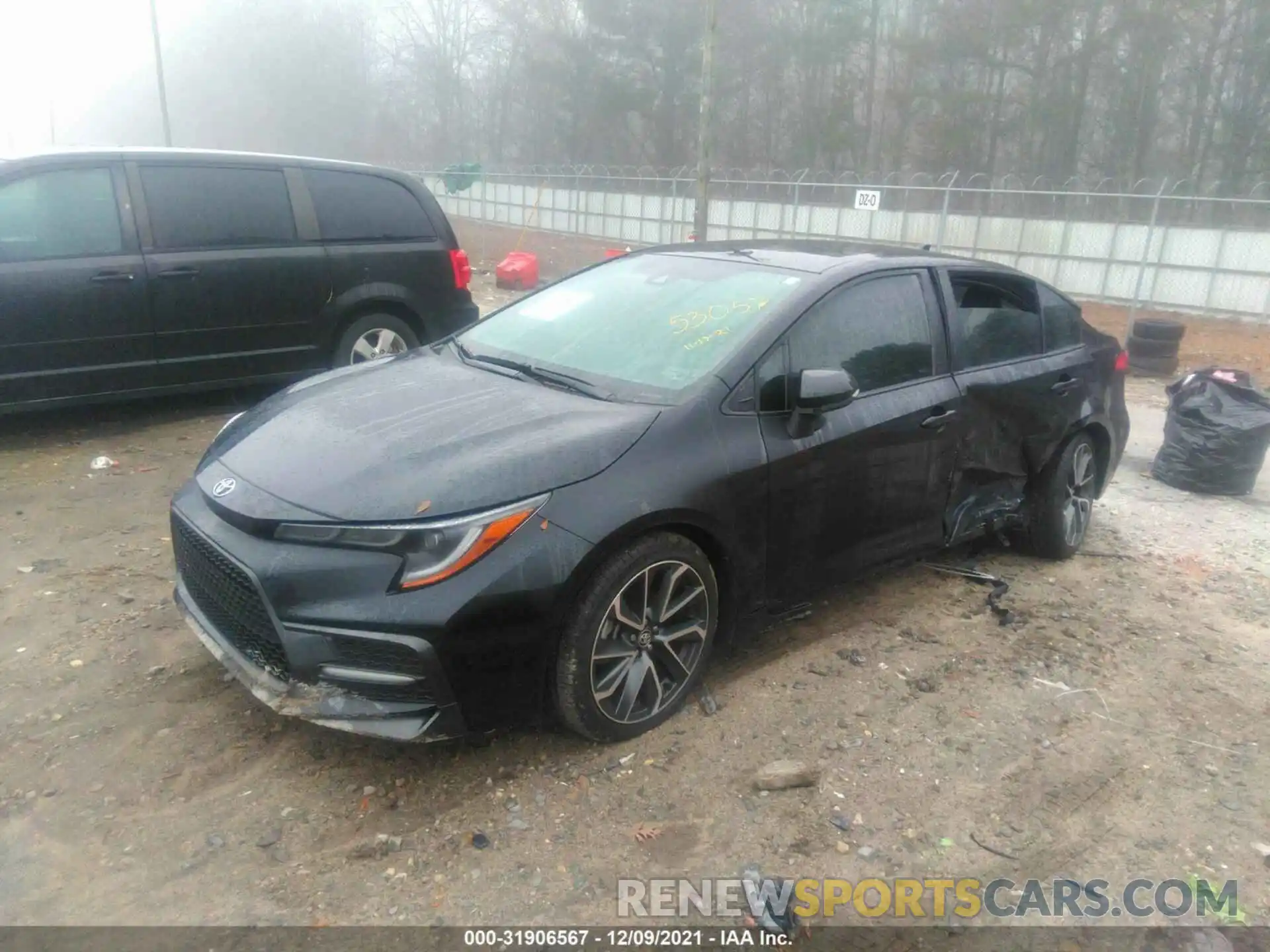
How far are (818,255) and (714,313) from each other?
76 cm

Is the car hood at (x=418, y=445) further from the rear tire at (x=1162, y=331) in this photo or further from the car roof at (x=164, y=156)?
the rear tire at (x=1162, y=331)

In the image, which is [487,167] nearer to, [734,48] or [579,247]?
[734,48]

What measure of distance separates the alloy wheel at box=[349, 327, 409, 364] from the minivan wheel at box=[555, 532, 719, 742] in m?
4.46

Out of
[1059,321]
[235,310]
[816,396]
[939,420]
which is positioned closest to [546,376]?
[816,396]

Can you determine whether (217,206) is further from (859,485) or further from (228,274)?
(859,485)

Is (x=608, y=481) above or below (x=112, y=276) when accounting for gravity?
below

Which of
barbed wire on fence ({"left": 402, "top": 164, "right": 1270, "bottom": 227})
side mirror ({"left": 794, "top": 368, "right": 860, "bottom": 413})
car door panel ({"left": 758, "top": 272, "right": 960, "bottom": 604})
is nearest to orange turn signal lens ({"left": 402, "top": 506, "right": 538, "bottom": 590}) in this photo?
car door panel ({"left": 758, "top": 272, "right": 960, "bottom": 604})

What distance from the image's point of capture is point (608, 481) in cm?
302

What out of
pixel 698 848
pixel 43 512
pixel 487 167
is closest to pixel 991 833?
pixel 698 848

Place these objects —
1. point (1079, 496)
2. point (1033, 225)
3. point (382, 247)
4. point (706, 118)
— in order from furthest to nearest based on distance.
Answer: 1. point (1033, 225)
2. point (706, 118)
3. point (382, 247)
4. point (1079, 496)

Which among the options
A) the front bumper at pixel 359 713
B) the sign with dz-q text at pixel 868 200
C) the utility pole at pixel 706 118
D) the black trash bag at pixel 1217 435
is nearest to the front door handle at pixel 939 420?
the front bumper at pixel 359 713

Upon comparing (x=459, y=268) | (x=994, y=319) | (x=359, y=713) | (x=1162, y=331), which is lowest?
(x=1162, y=331)

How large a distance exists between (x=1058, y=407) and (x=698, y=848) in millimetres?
3171

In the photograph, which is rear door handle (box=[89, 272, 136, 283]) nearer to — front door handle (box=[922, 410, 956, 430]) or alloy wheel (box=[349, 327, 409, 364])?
alloy wheel (box=[349, 327, 409, 364])
